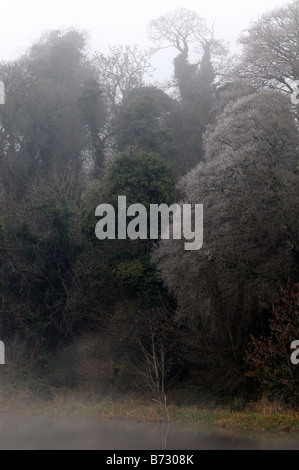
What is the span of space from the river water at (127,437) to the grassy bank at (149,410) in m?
0.68

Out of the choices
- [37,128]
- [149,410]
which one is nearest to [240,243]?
[149,410]

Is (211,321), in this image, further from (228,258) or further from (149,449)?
(149,449)

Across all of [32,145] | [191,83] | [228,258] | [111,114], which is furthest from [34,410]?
[191,83]

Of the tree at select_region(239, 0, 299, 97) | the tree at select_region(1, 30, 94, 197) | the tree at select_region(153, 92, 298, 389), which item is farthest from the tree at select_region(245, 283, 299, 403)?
the tree at select_region(1, 30, 94, 197)

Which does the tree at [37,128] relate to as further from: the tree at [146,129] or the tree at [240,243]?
the tree at [240,243]

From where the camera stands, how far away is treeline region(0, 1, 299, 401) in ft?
60.2

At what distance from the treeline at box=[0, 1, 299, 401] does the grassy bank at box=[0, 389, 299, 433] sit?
2.26ft

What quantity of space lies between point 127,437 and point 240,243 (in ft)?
22.3

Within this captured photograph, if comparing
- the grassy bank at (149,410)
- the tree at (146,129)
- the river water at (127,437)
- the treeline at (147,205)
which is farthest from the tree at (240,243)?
the tree at (146,129)

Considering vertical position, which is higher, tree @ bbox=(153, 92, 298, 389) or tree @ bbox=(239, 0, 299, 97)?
tree @ bbox=(239, 0, 299, 97)

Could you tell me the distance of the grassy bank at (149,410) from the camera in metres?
15.4

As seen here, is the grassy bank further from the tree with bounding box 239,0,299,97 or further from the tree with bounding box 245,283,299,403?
the tree with bounding box 239,0,299,97

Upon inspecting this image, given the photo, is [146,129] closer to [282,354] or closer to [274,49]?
[274,49]
